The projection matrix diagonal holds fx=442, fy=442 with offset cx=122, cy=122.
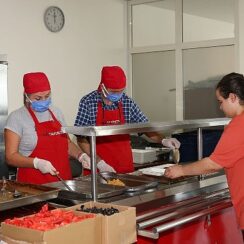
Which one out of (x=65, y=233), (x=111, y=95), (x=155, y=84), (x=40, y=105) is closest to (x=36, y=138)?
(x=40, y=105)

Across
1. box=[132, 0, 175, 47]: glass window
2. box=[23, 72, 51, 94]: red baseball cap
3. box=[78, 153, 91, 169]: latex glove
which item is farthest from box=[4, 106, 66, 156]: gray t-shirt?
box=[132, 0, 175, 47]: glass window

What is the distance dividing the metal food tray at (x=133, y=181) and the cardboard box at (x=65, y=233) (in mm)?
582

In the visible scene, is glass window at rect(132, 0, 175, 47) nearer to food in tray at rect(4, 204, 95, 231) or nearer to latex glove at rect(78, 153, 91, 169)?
latex glove at rect(78, 153, 91, 169)

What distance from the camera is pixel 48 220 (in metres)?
1.76

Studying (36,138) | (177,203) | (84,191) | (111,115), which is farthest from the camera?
(111,115)

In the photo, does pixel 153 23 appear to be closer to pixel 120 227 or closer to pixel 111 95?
pixel 111 95

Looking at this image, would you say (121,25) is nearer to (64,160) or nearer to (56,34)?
(56,34)

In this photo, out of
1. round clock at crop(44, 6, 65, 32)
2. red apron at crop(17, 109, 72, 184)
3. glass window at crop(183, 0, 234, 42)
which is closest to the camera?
red apron at crop(17, 109, 72, 184)

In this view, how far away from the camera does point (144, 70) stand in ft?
19.6

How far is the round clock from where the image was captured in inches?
190

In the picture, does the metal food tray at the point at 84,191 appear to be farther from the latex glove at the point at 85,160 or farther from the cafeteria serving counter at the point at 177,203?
the latex glove at the point at 85,160

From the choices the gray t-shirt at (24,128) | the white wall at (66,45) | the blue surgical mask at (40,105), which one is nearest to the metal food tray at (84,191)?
the gray t-shirt at (24,128)

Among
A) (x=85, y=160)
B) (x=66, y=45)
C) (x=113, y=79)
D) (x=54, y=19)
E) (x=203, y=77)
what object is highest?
(x=54, y=19)

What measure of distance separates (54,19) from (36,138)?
2439mm
